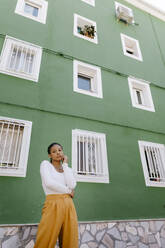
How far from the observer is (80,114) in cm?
561

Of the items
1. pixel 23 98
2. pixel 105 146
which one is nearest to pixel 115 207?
pixel 105 146

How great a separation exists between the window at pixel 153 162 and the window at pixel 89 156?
1554mm

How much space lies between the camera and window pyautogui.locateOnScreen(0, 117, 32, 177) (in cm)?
407

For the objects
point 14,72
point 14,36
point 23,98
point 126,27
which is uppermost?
point 126,27

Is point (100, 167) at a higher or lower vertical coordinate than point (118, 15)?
lower

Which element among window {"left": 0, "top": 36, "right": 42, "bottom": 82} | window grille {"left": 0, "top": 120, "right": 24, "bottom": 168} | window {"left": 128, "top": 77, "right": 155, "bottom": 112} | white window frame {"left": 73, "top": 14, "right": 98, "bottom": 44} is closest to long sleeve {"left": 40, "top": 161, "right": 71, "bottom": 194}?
window grille {"left": 0, "top": 120, "right": 24, "bottom": 168}

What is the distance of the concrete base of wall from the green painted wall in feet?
0.60

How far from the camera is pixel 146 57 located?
8961mm

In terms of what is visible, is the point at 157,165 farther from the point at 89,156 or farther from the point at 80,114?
the point at 80,114

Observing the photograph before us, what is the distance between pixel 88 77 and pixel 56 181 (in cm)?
571

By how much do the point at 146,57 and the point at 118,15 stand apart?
300cm

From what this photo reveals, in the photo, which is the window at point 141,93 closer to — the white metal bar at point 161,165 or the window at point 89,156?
the white metal bar at point 161,165

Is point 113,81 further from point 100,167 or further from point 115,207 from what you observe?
point 115,207

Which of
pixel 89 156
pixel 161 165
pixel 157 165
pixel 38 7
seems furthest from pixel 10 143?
pixel 38 7
